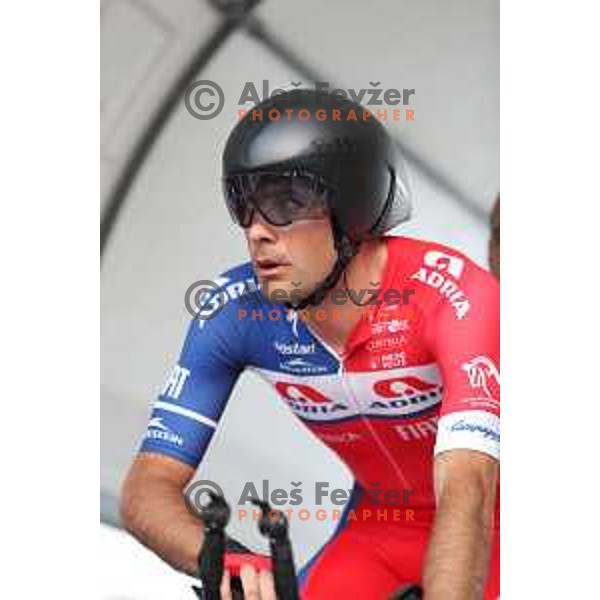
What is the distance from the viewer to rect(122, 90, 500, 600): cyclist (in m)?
2.51

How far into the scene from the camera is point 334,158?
2.55 metres

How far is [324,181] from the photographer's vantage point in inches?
100

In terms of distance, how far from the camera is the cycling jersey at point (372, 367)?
2.56 metres

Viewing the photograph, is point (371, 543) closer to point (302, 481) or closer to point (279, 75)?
point (302, 481)

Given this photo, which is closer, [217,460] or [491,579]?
[491,579]

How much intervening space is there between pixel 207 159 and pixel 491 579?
0.81 m

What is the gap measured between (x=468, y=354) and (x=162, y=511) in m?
0.54

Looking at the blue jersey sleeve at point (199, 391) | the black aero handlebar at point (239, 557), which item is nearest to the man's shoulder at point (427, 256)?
the blue jersey sleeve at point (199, 391)

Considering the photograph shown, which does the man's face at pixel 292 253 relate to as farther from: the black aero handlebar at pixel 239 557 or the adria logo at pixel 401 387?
the black aero handlebar at pixel 239 557

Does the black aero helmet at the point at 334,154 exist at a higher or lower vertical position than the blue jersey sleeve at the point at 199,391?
higher

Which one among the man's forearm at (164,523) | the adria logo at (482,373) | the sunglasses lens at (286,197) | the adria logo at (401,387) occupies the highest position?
the sunglasses lens at (286,197)

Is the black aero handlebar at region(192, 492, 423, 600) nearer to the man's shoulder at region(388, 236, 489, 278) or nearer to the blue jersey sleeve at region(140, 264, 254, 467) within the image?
the blue jersey sleeve at region(140, 264, 254, 467)

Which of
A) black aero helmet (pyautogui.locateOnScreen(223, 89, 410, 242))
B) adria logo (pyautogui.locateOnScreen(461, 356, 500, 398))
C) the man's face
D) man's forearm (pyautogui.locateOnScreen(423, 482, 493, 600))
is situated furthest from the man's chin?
man's forearm (pyautogui.locateOnScreen(423, 482, 493, 600))

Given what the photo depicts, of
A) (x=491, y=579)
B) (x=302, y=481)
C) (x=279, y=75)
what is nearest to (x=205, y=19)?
(x=279, y=75)
